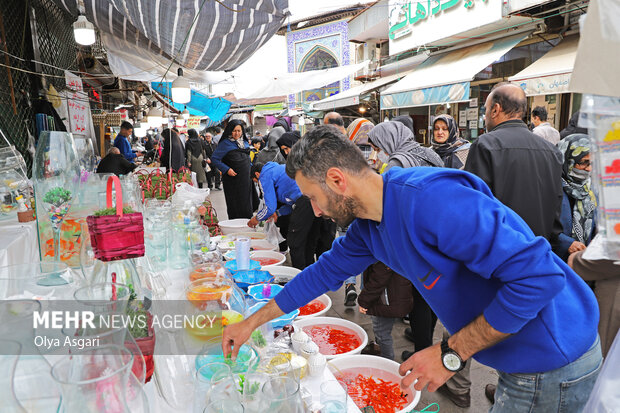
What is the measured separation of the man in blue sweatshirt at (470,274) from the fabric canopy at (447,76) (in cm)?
637

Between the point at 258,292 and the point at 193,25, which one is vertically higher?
the point at 193,25

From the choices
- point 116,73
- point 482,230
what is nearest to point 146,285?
point 482,230

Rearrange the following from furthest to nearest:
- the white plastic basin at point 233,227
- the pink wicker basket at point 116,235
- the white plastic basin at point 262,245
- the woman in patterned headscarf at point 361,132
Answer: the woman in patterned headscarf at point 361,132, the white plastic basin at point 233,227, the white plastic basin at point 262,245, the pink wicker basket at point 116,235

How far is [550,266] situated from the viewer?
97cm

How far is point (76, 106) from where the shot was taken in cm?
540

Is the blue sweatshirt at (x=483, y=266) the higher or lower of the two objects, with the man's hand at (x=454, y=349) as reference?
higher

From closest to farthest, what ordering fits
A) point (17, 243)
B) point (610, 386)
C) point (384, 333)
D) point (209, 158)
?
point (610, 386)
point (17, 243)
point (384, 333)
point (209, 158)

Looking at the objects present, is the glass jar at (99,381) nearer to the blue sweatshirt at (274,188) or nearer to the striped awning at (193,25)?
the striped awning at (193,25)

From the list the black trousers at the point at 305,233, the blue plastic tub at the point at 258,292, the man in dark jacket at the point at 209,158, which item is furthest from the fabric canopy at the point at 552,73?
the man in dark jacket at the point at 209,158

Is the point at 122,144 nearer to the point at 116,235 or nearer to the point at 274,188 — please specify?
the point at 274,188

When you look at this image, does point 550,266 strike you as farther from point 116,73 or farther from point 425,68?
point 425,68

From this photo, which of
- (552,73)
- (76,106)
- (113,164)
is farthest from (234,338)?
(552,73)

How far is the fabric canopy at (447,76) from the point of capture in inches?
273

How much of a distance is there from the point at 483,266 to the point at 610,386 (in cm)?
37
